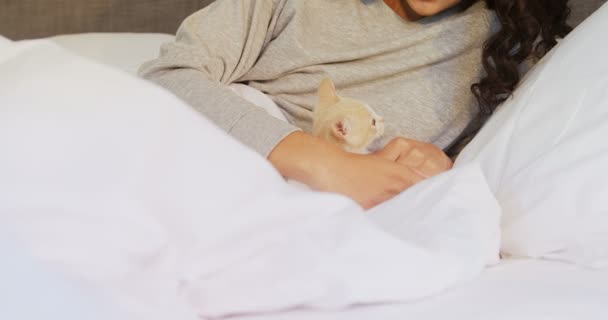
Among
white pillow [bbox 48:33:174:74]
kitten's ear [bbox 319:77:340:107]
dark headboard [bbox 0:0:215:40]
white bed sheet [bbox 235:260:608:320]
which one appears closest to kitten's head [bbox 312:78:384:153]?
kitten's ear [bbox 319:77:340:107]

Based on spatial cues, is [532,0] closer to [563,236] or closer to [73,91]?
[563,236]

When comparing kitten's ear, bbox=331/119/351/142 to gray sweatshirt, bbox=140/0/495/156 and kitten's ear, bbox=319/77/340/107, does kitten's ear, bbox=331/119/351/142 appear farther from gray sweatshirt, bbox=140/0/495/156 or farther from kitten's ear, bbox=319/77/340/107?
gray sweatshirt, bbox=140/0/495/156

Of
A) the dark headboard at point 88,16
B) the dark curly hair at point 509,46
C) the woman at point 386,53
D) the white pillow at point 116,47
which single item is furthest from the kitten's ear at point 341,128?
the dark headboard at point 88,16

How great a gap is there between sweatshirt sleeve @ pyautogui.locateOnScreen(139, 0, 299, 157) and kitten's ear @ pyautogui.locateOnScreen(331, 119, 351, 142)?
0.17ft

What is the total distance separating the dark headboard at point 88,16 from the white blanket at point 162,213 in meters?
0.94

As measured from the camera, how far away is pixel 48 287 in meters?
0.49

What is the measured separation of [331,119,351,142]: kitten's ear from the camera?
3.13 ft

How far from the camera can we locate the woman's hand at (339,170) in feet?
3.00

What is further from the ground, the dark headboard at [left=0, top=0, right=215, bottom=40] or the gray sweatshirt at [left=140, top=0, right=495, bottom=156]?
the gray sweatshirt at [left=140, top=0, right=495, bottom=156]

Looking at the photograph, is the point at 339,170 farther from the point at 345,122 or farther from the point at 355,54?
the point at 355,54

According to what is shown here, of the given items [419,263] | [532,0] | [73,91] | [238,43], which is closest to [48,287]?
[73,91]

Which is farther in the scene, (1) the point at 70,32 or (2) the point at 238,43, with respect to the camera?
(1) the point at 70,32

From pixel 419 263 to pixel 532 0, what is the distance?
65 centimetres

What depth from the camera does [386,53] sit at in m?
1.15
